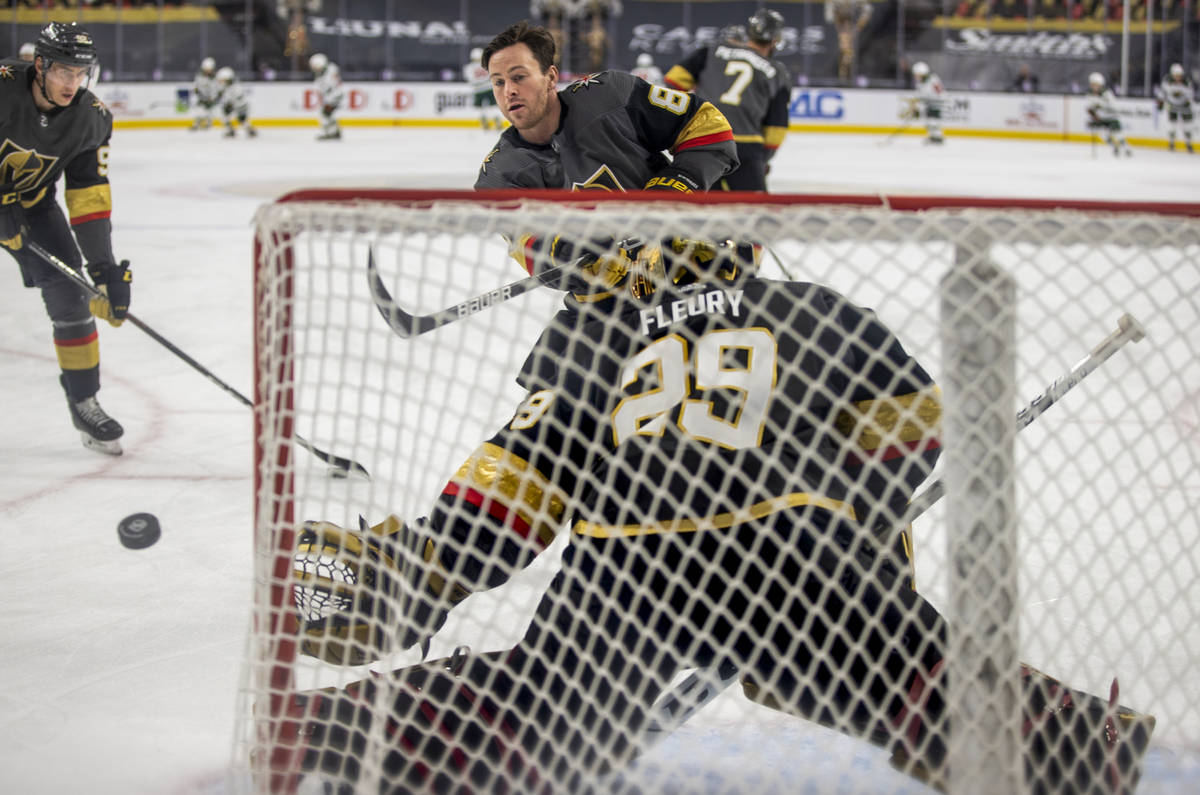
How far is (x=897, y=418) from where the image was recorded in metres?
1.42

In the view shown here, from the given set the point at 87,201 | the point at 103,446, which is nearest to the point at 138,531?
the point at 103,446

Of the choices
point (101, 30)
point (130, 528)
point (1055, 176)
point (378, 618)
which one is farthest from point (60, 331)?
point (101, 30)

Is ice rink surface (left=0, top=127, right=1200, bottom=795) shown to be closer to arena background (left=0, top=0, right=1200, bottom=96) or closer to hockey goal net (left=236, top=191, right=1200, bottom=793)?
hockey goal net (left=236, top=191, right=1200, bottom=793)

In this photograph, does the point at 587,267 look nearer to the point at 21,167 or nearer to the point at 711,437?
the point at 711,437

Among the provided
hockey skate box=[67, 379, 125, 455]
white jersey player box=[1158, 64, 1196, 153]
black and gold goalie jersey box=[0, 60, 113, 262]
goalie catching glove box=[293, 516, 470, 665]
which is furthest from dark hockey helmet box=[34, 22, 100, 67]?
white jersey player box=[1158, 64, 1196, 153]

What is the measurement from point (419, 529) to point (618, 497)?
302mm

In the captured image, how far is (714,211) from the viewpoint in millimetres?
1141

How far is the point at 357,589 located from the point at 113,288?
1950 mm

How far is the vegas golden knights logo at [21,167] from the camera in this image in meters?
2.91

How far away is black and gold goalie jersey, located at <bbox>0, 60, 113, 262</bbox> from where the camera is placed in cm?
291

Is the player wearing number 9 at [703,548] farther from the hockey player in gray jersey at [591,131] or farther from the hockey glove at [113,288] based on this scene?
the hockey glove at [113,288]

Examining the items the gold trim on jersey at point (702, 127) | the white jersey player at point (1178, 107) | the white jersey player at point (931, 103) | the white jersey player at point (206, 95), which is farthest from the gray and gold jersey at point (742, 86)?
the white jersey player at point (206, 95)

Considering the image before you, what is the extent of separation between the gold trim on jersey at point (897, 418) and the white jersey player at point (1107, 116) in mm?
10083

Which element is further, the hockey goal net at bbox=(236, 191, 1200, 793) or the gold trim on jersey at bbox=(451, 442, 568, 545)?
the gold trim on jersey at bbox=(451, 442, 568, 545)
